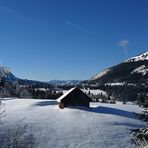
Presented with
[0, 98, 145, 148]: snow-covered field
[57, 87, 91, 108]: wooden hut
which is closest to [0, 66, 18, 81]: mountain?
[0, 98, 145, 148]: snow-covered field

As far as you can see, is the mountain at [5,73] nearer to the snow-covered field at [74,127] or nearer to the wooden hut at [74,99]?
the snow-covered field at [74,127]

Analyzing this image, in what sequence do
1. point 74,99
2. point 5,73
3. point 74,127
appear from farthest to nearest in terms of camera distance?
point 74,99, point 74,127, point 5,73

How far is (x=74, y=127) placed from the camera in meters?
54.6

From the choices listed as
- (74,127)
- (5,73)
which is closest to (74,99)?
(74,127)

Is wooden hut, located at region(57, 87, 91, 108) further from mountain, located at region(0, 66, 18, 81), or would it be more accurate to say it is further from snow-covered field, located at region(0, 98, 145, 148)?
mountain, located at region(0, 66, 18, 81)

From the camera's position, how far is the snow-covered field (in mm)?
44872

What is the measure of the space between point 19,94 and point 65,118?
79.2 meters

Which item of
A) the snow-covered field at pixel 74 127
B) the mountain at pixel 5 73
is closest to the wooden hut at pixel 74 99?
the snow-covered field at pixel 74 127

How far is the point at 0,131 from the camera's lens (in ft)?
151

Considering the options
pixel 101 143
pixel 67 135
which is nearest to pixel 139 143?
pixel 101 143

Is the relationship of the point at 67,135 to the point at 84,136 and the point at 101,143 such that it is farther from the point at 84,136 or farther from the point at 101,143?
the point at 101,143

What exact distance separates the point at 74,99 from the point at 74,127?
2323 cm

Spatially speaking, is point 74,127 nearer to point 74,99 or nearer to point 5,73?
point 74,99

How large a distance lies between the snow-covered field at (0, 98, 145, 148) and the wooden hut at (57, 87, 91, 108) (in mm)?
2500
